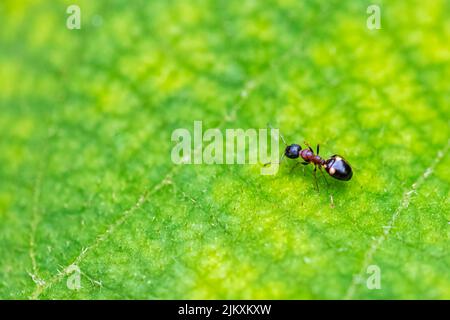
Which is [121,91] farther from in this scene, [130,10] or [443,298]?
[443,298]

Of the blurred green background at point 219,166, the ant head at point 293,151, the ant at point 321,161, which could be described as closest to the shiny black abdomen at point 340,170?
the ant at point 321,161

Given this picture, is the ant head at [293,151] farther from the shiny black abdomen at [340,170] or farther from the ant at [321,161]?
the shiny black abdomen at [340,170]

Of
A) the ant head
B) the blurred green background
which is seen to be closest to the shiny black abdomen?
the blurred green background

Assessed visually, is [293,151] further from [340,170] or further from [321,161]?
[340,170]

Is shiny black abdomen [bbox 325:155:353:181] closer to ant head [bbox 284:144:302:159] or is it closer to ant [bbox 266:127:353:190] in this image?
ant [bbox 266:127:353:190]

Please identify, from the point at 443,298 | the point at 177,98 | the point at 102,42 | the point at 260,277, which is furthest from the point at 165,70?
the point at 443,298
